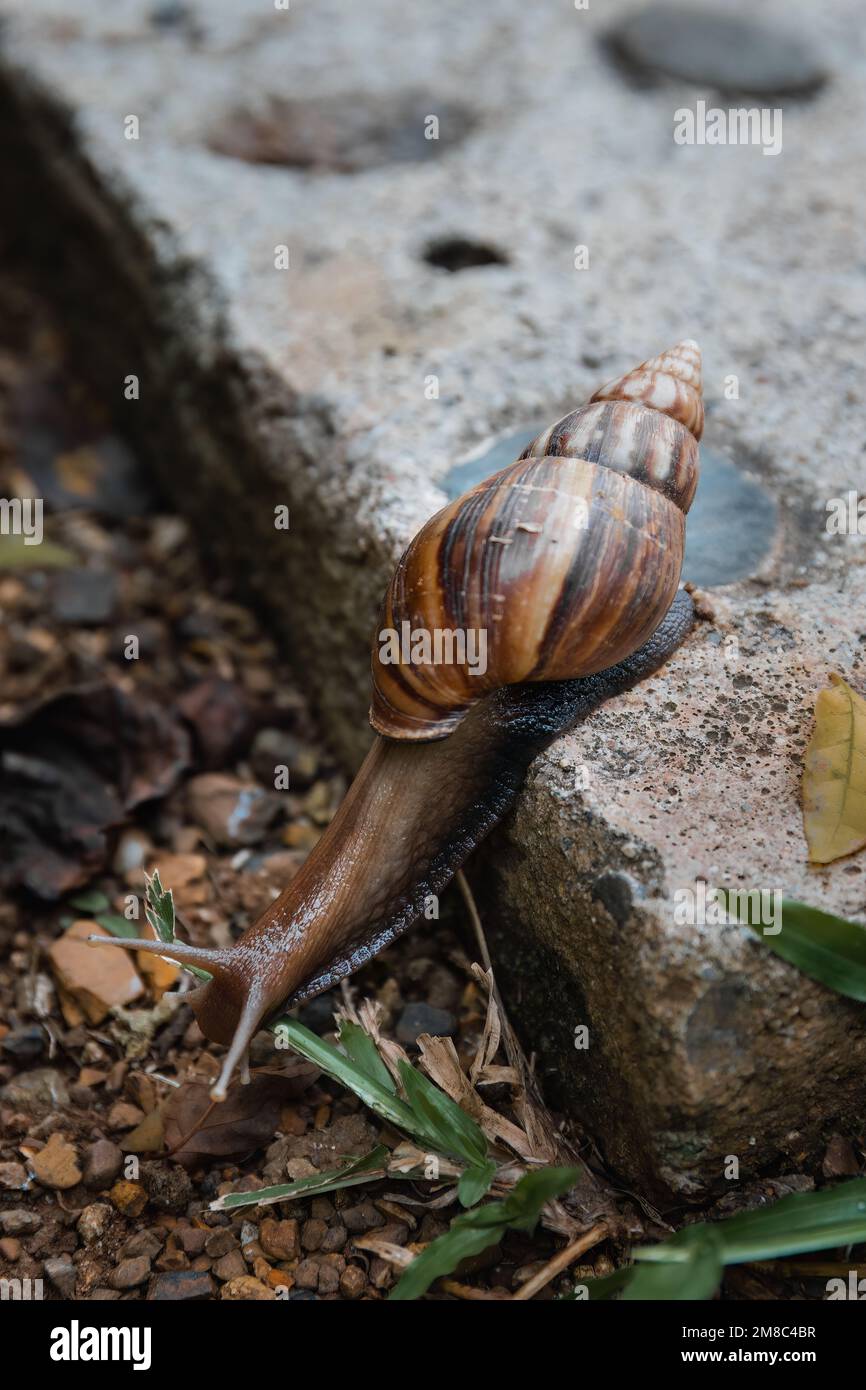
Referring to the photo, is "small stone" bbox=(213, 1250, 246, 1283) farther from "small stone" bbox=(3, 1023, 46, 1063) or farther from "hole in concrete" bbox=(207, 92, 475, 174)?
"hole in concrete" bbox=(207, 92, 475, 174)

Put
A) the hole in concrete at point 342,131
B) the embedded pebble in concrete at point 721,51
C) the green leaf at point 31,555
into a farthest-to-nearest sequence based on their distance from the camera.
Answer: the embedded pebble in concrete at point 721,51 < the hole in concrete at point 342,131 < the green leaf at point 31,555

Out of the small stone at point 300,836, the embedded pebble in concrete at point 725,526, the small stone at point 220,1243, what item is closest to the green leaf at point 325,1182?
the small stone at point 220,1243

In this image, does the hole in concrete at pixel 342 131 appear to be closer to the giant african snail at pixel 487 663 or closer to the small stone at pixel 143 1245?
the giant african snail at pixel 487 663

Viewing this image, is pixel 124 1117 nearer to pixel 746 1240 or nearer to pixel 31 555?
pixel 746 1240

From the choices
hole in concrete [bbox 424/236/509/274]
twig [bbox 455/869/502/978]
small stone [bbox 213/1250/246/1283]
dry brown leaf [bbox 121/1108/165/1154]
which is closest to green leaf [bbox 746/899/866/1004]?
twig [bbox 455/869/502/978]

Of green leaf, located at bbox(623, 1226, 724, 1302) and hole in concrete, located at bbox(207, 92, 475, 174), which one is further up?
hole in concrete, located at bbox(207, 92, 475, 174)

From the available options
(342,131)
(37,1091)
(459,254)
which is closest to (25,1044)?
(37,1091)

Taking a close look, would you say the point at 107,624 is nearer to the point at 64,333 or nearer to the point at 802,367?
the point at 64,333
